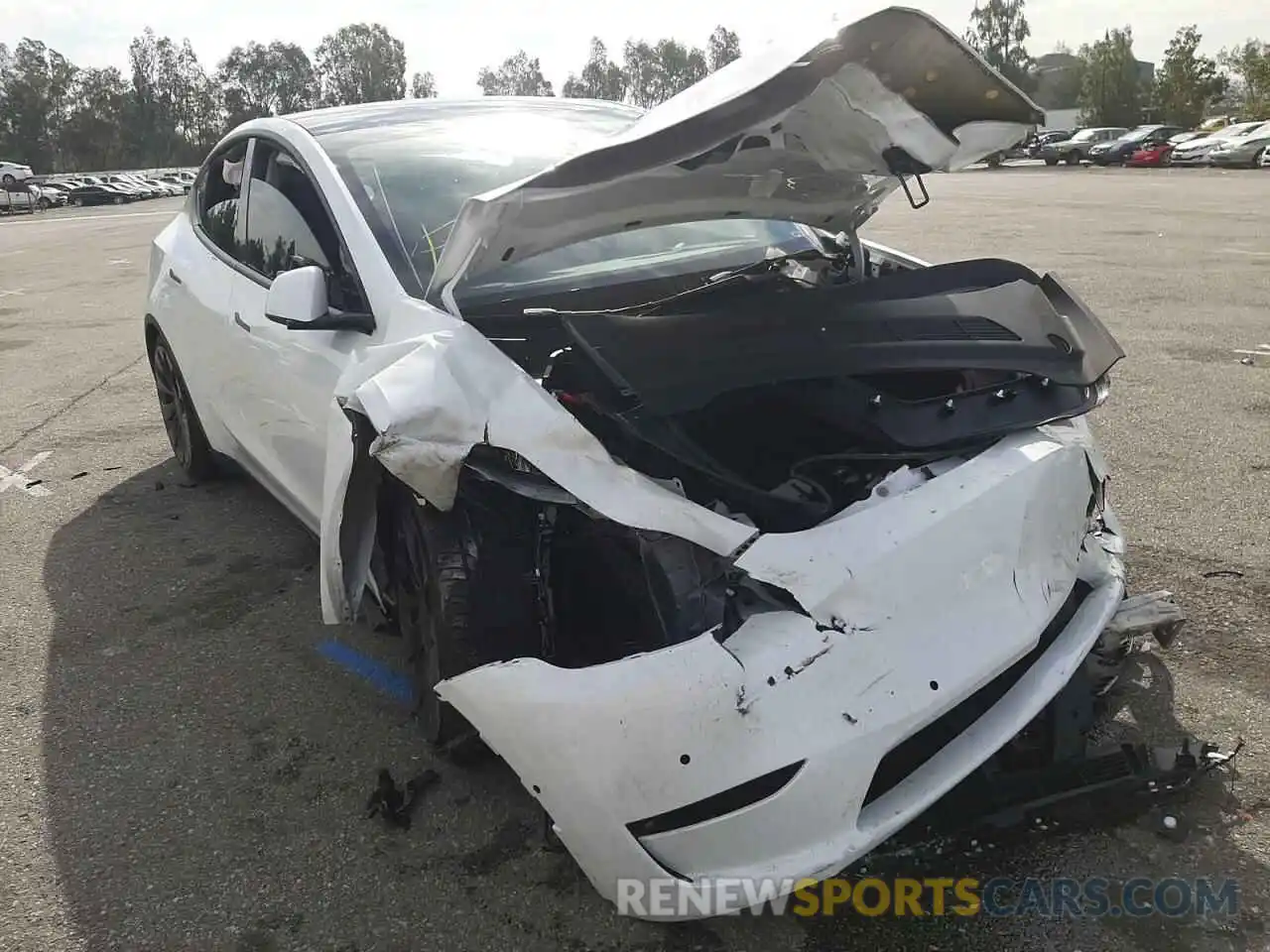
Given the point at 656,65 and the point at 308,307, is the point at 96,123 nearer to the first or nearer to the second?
the point at 656,65

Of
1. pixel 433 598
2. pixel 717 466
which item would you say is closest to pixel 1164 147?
pixel 717 466

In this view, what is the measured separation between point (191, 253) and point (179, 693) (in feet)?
6.75

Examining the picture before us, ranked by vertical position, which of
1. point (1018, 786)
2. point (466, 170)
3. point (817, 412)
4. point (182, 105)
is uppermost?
point (182, 105)

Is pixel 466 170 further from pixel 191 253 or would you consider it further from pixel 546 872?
pixel 546 872

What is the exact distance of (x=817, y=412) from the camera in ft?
8.18

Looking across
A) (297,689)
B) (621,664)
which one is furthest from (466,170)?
(621,664)

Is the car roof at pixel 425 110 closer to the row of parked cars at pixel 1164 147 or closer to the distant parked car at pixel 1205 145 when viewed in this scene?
the row of parked cars at pixel 1164 147

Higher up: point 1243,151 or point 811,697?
point 811,697

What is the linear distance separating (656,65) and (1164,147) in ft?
262

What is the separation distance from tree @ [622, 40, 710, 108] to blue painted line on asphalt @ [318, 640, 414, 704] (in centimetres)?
10687

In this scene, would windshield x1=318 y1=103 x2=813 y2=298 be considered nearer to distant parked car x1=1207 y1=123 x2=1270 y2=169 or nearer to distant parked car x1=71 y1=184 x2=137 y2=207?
distant parked car x1=1207 y1=123 x2=1270 y2=169

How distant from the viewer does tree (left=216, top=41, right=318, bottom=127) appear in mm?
90438

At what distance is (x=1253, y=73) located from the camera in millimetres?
52062

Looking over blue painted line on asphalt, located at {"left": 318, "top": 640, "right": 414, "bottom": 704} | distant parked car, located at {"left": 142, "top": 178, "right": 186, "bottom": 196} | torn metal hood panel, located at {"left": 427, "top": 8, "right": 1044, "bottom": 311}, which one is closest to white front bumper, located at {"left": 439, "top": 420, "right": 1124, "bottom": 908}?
torn metal hood panel, located at {"left": 427, "top": 8, "right": 1044, "bottom": 311}
